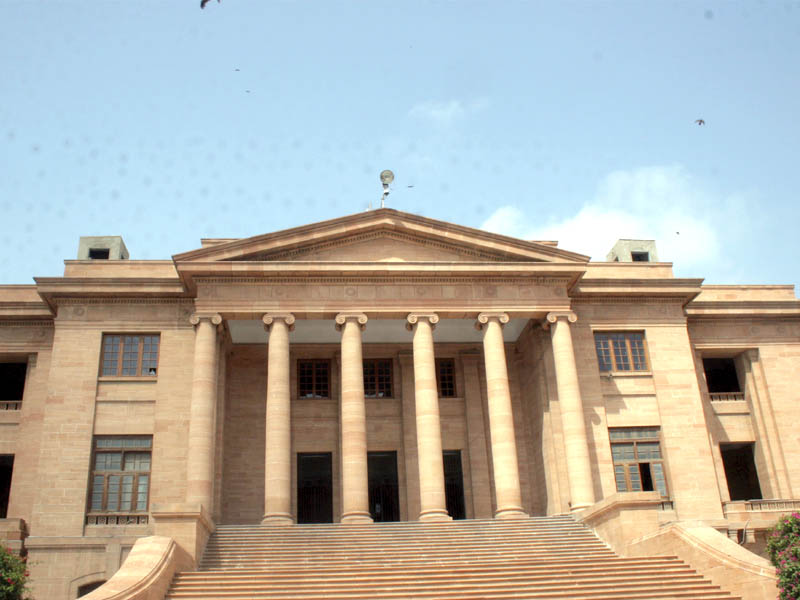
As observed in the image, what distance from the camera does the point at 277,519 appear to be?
94.9 ft

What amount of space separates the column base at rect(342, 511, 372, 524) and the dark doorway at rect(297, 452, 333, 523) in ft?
20.9

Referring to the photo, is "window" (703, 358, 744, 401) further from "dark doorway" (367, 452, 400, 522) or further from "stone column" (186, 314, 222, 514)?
"stone column" (186, 314, 222, 514)

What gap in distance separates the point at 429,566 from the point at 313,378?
15.2 m

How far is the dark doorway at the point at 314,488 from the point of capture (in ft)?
117

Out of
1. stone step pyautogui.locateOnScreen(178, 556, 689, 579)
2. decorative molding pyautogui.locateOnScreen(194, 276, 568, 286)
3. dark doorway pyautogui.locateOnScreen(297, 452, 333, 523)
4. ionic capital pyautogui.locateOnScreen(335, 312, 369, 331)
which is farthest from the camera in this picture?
dark doorway pyautogui.locateOnScreen(297, 452, 333, 523)

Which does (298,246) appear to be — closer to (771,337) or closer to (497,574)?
(497,574)

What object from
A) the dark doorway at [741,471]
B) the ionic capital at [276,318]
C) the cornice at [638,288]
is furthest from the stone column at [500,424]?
the dark doorway at [741,471]

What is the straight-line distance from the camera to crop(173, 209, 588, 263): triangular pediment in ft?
109

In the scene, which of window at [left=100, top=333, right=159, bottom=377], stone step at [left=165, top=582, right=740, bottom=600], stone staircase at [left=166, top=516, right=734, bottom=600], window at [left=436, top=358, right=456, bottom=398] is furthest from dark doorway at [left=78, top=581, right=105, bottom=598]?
window at [left=436, top=358, right=456, bottom=398]

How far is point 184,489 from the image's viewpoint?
30953 millimetres

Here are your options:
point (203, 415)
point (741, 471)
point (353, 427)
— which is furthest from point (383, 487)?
point (741, 471)

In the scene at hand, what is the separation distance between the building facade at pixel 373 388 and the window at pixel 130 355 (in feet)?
0.20

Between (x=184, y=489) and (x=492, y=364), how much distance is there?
12911 millimetres

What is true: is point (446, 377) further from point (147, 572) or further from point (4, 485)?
point (4, 485)
